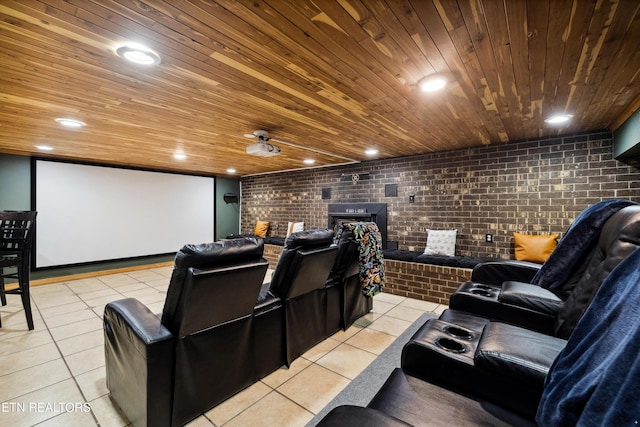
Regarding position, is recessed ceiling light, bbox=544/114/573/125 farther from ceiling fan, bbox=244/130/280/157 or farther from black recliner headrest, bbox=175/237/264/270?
black recliner headrest, bbox=175/237/264/270

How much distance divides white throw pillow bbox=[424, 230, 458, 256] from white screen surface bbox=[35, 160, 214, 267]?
567 centimetres

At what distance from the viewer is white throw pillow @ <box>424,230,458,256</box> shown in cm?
433

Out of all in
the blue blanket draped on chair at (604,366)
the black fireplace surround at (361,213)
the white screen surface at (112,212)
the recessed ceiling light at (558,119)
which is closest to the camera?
the blue blanket draped on chair at (604,366)

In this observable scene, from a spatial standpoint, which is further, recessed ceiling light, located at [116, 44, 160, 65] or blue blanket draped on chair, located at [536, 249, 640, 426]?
recessed ceiling light, located at [116, 44, 160, 65]

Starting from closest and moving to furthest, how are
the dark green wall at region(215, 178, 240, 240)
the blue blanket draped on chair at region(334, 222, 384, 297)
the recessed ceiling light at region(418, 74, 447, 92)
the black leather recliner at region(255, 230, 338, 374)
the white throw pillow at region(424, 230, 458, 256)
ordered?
the recessed ceiling light at region(418, 74, 447, 92) < the black leather recliner at region(255, 230, 338, 374) < the blue blanket draped on chair at region(334, 222, 384, 297) < the white throw pillow at region(424, 230, 458, 256) < the dark green wall at region(215, 178, 240, 240)

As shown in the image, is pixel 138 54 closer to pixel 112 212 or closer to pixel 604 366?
pixel 604 366

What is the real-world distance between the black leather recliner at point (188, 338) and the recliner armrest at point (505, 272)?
217cm

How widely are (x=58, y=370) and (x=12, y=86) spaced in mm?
2288

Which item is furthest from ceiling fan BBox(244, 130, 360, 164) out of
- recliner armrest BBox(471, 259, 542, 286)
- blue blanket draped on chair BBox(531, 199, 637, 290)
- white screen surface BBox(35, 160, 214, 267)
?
white screen surface BBox(35, 160, 214, 267)

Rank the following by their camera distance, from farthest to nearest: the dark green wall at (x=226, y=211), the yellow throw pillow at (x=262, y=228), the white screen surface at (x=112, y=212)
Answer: the dark green wall at (x=226, y=211)
the yellow throw pillow at (x=262, y=228)
the white screen surface at (x=112, y=212)

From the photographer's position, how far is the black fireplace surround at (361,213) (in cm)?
517

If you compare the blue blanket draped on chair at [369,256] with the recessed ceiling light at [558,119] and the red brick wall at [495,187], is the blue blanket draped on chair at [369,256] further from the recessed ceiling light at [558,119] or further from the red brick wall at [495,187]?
the recessed ceiling light at [558,119]

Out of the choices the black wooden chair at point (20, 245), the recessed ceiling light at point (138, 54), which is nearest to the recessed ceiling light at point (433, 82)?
the recessed ceiling light at point (138, 54)

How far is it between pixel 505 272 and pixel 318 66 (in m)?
2.44
